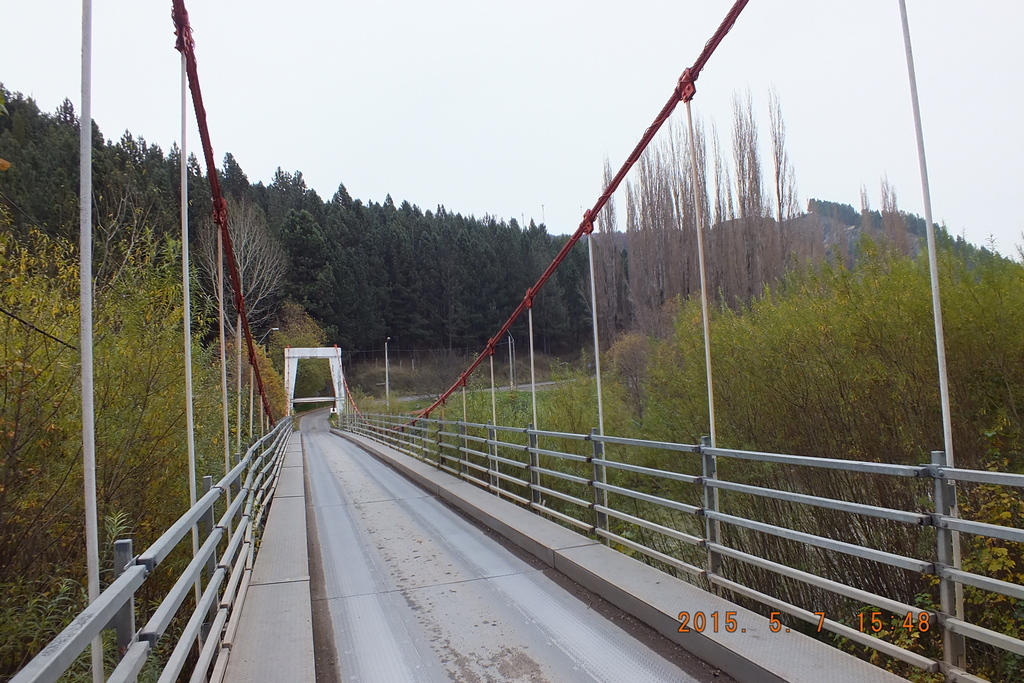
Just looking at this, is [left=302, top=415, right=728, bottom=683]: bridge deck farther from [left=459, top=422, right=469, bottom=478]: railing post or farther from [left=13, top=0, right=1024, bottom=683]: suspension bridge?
[left=459, top=422, right=469, bottom=478]: railing post

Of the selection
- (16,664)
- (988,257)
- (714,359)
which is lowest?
(16,664)

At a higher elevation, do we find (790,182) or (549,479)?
(790,182)

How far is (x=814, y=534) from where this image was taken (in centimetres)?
448

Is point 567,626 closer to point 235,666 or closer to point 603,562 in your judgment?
point 603,562

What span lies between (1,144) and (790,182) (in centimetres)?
2400

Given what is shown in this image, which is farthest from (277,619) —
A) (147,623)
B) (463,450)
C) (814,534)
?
(463,450)

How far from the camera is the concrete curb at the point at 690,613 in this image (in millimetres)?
2736

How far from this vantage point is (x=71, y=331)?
438cm

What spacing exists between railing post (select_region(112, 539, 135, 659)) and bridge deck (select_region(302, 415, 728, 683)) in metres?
1.64

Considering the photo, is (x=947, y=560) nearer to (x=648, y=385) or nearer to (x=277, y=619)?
(x=277, y=619)

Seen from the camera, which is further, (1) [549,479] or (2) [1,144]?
(2) [1,144]

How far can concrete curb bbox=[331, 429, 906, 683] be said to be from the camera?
2736 mm

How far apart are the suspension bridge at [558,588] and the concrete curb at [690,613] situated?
13 mm

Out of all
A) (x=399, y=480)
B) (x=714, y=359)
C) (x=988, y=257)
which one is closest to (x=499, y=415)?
(x=399, y=480)
